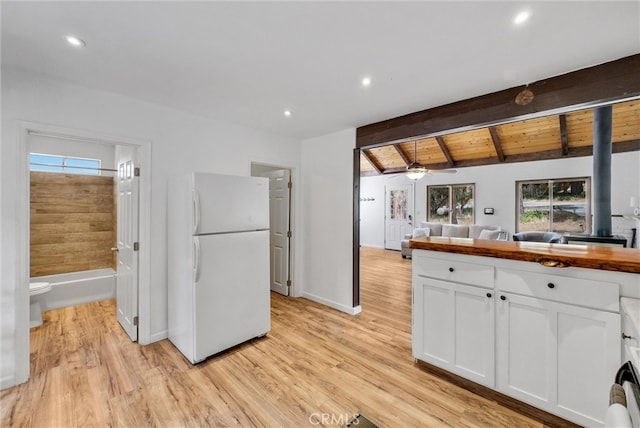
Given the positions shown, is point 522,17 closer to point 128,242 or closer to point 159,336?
point 128,242

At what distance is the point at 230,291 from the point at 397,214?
723 centimetres

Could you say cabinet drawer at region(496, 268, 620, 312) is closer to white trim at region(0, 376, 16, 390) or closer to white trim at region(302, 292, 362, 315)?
white trim at region(302, 292, 362, 315)

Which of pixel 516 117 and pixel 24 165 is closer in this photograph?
pixel 24 165

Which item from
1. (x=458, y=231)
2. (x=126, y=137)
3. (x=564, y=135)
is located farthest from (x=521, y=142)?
(x=126, y=137)

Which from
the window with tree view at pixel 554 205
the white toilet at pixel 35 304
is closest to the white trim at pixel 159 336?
the white toilet at pixel 35 304

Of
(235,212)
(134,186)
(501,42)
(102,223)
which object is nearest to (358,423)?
(235,212)

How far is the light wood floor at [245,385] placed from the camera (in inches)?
68.9

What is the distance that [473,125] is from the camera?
2.54 metres

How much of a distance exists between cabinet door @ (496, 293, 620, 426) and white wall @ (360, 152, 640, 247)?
5.79m

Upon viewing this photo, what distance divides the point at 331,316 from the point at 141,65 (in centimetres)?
325

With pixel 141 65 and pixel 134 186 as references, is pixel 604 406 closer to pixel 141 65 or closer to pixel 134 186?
pixel 141 65

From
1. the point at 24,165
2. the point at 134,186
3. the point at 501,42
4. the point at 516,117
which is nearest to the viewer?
the point at 501,42

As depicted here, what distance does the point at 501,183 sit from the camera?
682 cm

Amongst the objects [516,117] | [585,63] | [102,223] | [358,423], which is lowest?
[358,423]
